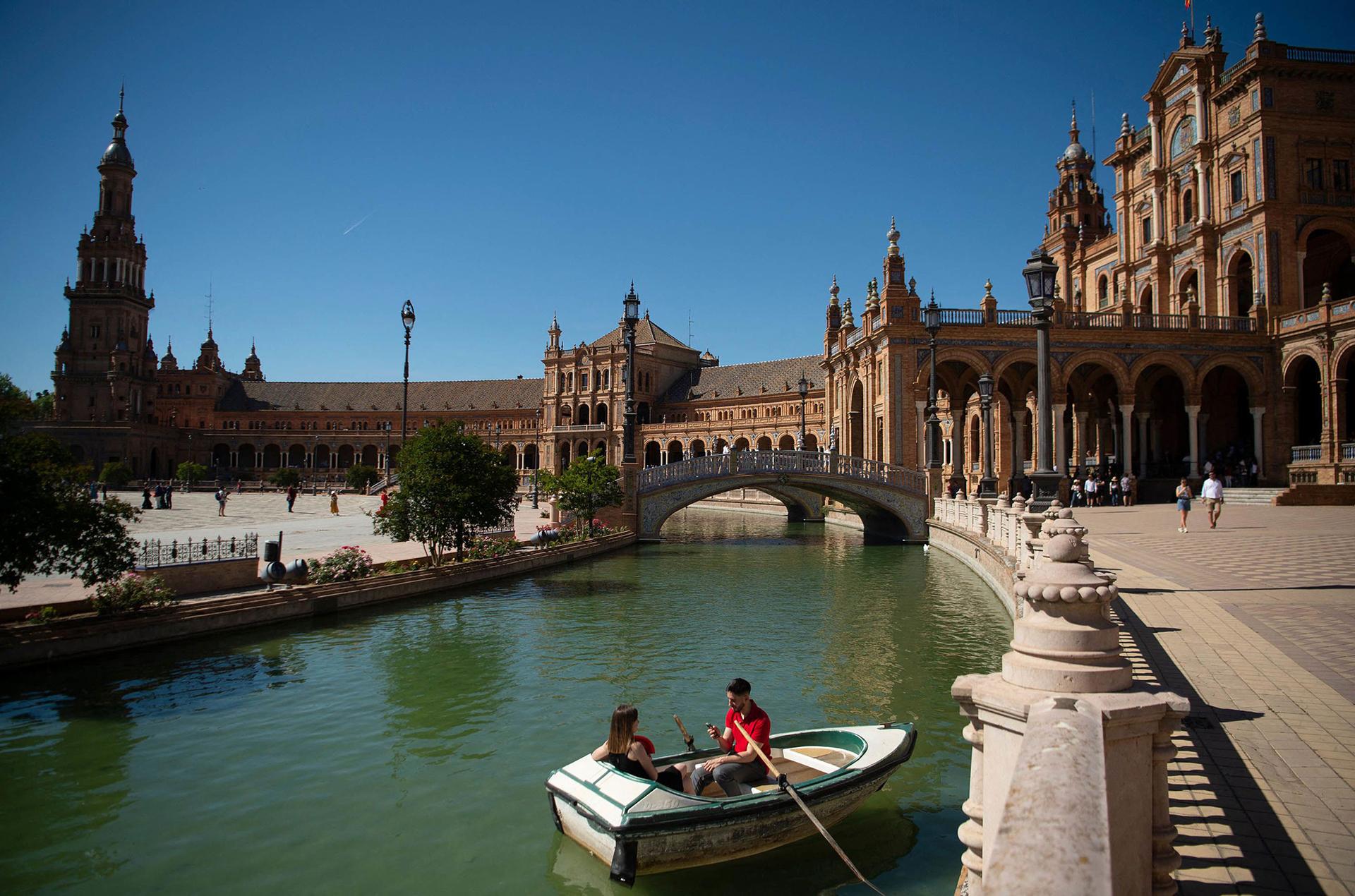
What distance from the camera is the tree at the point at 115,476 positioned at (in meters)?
71.9

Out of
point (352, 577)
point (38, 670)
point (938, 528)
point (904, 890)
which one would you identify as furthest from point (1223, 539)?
point (38, 670)

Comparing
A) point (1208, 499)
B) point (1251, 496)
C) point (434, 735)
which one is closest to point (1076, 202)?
point (1251, 496)

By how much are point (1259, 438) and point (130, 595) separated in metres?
40.3

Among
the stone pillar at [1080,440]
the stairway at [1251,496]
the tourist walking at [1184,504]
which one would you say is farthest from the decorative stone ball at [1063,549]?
the stone pillar at [1080,440]

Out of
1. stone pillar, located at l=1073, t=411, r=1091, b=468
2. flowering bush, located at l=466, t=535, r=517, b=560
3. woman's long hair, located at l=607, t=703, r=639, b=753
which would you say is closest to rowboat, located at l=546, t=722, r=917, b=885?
woman's long hair, located at l=607, t=703, r=639, b=753

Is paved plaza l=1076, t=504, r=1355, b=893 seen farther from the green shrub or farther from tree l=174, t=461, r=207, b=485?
tree l=174, t=461, r=207, b=485

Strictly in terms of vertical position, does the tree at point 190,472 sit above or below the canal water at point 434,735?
above

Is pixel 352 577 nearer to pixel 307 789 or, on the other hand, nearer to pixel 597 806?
pixel 307 789

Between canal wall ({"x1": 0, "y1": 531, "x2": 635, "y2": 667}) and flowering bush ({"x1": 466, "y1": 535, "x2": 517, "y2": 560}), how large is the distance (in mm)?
283

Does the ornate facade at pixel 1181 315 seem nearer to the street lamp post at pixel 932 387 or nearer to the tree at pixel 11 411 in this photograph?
the street lamp post at pixel 932 387

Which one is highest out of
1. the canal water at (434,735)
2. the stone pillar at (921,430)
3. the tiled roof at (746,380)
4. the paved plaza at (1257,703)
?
the tiled roof at (746,380)

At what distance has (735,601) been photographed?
63.9 ft

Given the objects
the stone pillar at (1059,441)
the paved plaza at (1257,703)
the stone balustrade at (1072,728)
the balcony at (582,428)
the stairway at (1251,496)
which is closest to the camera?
the stone balustrade at (1072,728)

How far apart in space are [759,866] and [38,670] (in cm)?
1103
